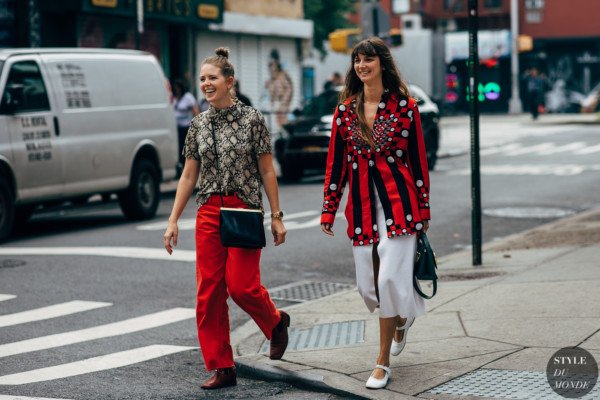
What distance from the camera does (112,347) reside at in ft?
26.2

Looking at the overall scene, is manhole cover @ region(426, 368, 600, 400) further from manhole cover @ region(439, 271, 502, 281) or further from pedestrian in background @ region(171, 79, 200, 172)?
pedestrian in background @ region(171, 79, 200, 172)

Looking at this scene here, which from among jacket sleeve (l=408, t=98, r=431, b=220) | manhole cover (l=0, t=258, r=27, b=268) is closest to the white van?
manhole cover (l=0, t=258, r=27, b=268)

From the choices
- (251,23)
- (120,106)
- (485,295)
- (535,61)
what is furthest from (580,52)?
(485,295)

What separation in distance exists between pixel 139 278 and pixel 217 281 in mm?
4233

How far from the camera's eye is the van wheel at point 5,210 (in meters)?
13.5

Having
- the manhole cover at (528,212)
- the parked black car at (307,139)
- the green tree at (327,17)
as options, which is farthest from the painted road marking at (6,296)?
the green tree at (327,17)

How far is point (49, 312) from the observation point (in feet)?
30.2

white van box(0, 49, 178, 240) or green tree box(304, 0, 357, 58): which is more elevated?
green tree box(304, 0, 357, 58)

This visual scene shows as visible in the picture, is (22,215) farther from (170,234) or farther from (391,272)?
(391,272)

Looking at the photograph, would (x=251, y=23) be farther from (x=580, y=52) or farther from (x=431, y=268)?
(x=580, y=52)

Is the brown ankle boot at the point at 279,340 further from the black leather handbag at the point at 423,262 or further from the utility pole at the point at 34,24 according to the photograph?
the utility pole at the point at 34,24

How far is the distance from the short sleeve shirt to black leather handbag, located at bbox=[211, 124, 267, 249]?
133mm

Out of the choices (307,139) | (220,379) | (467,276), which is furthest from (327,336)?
(307,139)

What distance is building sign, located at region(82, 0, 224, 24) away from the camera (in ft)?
79.0
